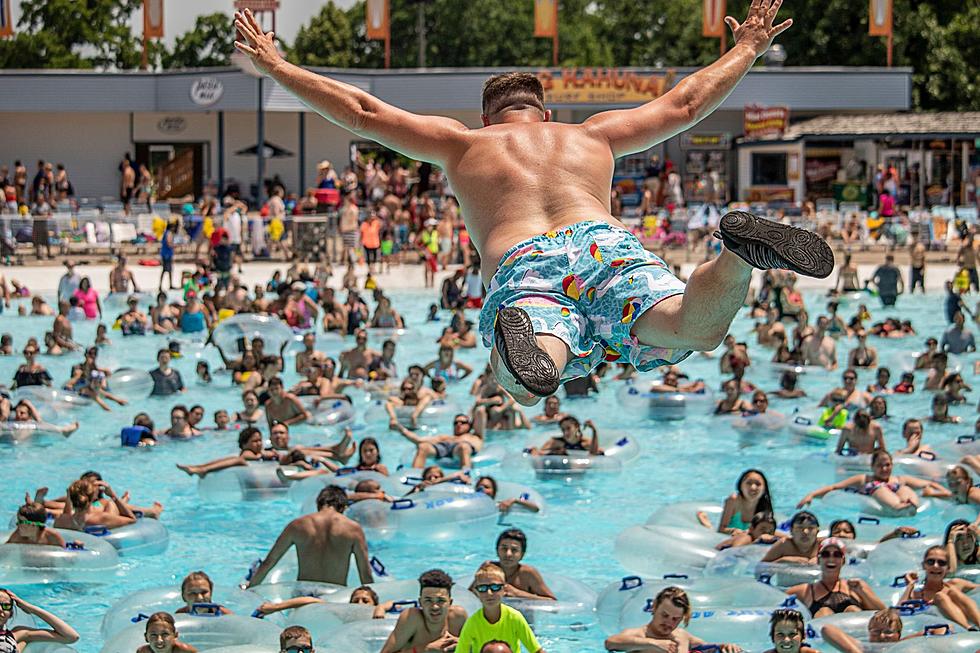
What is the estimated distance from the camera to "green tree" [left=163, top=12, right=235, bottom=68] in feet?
221

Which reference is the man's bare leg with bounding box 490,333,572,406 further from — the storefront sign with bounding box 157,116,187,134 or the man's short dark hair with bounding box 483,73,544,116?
the storefront sign with bounding box 157,116,187,134

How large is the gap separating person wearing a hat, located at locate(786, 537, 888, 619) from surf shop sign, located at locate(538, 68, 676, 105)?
26581 mm

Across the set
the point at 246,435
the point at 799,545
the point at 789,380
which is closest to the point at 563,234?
the point at 799,545

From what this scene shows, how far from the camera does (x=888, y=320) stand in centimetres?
2205

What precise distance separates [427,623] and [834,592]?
2.92 metres

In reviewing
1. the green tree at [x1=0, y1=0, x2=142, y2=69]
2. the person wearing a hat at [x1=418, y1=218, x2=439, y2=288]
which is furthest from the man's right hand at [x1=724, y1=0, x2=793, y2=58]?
the green tree at [x1=0, y1=0, x2=142, y2=69]

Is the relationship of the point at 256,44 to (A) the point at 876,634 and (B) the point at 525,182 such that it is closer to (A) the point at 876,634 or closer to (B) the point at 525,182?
(B) the point at 525,182

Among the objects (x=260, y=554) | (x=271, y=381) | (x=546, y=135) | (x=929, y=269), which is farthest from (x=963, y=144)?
(x=546, y=135)

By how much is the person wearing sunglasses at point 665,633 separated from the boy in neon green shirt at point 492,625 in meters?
0.78

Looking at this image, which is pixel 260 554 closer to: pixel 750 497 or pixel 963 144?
pixel 750 497

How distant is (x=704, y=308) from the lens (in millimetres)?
4168

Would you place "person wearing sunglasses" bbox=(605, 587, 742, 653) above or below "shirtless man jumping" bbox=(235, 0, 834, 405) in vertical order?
below

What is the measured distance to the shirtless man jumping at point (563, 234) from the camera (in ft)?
13.4

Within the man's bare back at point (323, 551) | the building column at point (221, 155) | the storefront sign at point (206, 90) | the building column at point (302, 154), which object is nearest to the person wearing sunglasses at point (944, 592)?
the man's bare back at point (323, 551)
